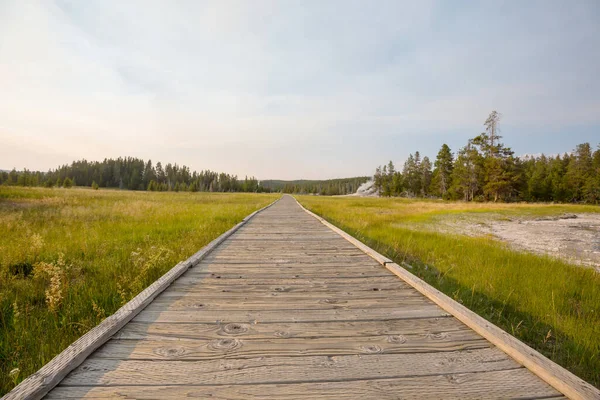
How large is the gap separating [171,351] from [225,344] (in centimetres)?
41

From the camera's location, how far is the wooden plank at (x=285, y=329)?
217 cm

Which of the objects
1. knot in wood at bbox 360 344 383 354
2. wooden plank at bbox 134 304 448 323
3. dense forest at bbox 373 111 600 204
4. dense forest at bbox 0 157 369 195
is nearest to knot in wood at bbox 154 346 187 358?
wooden plank at bbox 134 304 448 323

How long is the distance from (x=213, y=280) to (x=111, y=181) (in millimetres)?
120956

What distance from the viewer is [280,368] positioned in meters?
1.76

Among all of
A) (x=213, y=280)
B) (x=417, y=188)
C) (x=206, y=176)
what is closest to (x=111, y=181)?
(x=206, y=176)

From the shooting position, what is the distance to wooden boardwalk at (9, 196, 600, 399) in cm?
158

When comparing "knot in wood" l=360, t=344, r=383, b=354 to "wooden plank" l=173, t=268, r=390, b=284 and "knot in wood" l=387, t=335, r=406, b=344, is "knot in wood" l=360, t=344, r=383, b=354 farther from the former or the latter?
"wooden plank" l=173, t=268, r=390, b=284

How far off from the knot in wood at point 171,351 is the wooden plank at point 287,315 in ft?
1.40

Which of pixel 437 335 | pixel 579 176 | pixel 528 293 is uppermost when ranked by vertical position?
pixel 579 176

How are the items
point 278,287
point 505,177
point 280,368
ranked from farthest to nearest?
1. point 505,177
2. point 278,287
3. point 280,368

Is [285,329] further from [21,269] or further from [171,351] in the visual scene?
[21,269]

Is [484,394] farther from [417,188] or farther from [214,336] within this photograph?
[417,188]

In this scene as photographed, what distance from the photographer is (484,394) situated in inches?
61.2

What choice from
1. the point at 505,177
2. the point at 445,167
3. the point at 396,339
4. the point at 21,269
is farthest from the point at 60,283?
the point at 445,167
